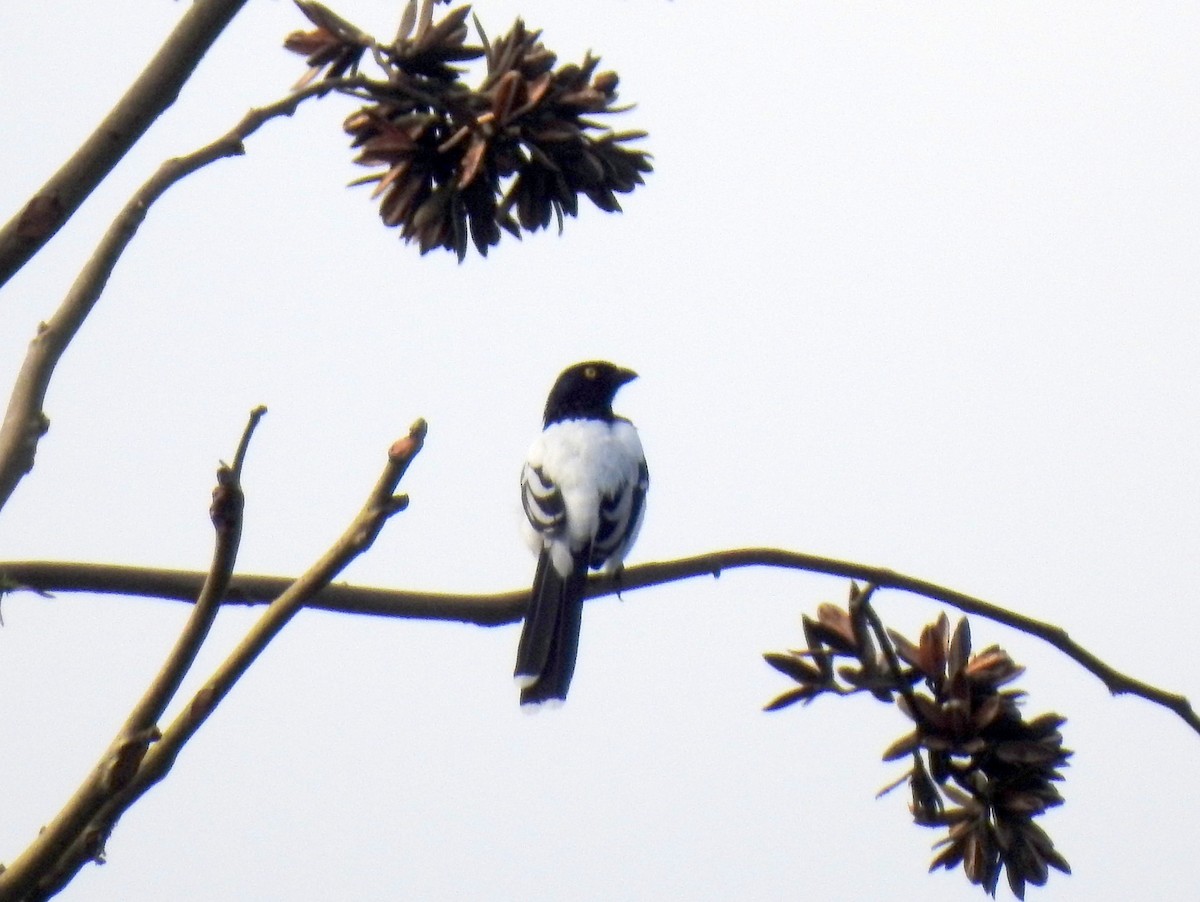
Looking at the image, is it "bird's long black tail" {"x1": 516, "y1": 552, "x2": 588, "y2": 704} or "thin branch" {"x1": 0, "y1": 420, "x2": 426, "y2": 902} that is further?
"bird's long black tail" {"x1": 516, "y1": 552, "x2": 588, "y2": 704}

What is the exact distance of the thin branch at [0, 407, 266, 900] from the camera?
71.7 inches

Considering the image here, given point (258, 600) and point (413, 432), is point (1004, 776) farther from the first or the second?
point (413, 432)

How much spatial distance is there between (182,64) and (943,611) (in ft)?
5.94

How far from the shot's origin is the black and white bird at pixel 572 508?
6.06 meters

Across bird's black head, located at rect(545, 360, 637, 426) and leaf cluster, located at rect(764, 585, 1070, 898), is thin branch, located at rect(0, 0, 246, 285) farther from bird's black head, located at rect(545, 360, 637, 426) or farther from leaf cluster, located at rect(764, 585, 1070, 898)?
bird's black head, located at rect(545, 360, 637, 426)

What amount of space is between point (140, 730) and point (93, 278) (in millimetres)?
933

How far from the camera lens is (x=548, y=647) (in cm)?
599

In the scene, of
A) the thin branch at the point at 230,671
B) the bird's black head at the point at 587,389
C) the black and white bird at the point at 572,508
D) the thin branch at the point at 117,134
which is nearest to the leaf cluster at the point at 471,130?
the thin branch at the point at 117,134

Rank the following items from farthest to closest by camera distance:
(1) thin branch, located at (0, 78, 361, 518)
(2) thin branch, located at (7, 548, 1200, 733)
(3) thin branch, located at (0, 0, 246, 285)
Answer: (2) thin branch, located at (7, 548, 1200, 733)
(1) thin branch, located at (0, 78, 361, 518)
(3) thin branch, located at (0, 0, 246, 285)

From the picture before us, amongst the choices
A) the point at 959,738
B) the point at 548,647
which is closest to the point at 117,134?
the point at 959,738

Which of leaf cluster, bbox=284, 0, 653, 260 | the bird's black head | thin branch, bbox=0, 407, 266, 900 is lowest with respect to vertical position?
thin branch, bbox=0, 407, 266, 900

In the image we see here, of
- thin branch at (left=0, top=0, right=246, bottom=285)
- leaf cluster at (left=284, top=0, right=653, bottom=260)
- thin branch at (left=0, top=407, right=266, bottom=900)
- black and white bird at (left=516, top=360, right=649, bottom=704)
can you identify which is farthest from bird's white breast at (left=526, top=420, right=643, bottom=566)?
thin branch at (left=0, top=407, right=266, bottom=900)

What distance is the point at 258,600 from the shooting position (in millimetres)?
3041

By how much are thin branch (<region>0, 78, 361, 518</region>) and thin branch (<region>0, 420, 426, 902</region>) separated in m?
0.77
